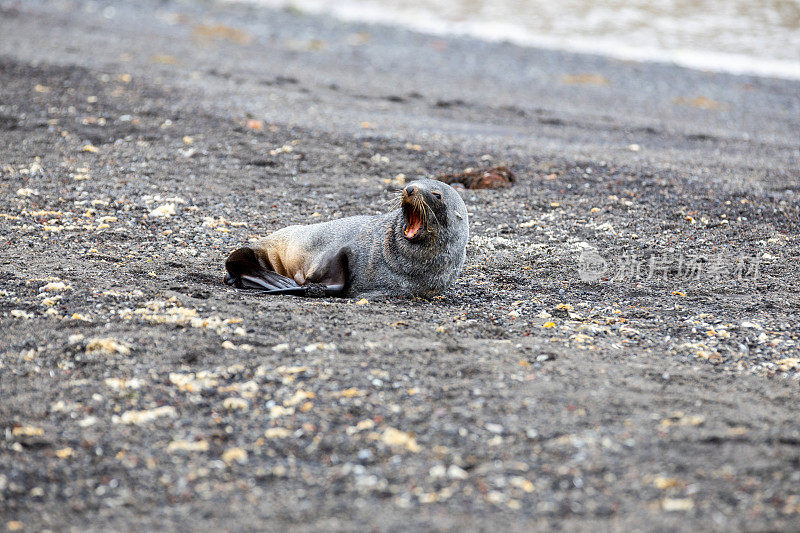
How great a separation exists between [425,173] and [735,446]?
505cm

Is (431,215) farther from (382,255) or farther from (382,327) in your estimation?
(382,327)

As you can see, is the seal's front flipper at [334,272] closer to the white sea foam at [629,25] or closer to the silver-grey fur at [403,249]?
the silver-grey fur at [403,249]

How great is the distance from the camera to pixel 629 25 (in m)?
19.0

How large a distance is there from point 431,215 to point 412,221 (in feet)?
0.50

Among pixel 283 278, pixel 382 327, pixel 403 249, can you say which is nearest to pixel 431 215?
pixel 403 249

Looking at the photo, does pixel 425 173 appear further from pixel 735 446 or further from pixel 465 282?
pixel 735 446

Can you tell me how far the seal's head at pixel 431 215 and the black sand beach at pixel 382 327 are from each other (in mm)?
403

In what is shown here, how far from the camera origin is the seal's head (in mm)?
4676

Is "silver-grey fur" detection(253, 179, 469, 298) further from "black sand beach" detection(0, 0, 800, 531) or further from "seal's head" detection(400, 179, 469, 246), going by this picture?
"black sand beach" detection(0, 0, 800, 531)

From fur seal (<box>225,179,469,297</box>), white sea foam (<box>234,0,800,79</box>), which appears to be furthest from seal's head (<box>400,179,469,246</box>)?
white sea foam (<box>234,0,800,79</box>)

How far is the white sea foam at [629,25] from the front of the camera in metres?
16.2

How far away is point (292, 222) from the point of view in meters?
6.39

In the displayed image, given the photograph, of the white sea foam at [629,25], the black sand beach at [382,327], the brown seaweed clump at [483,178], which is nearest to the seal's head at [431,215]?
the black sand beach at [382,327]

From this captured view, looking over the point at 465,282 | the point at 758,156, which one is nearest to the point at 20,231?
the point at 465,282
